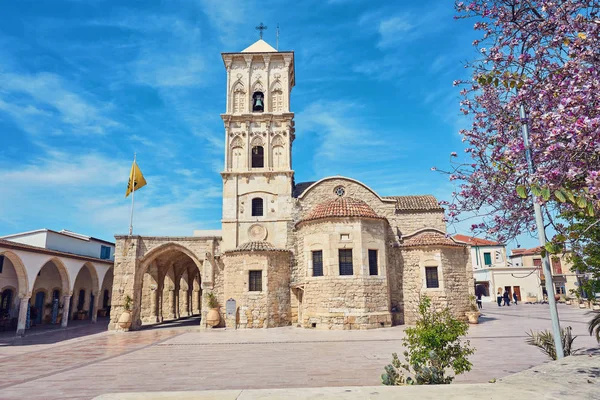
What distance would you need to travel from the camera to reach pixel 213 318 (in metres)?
20.0

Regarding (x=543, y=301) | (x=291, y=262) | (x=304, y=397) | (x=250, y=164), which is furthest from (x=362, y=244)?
(x=543, y=301)

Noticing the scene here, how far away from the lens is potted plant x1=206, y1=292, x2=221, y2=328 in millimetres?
19969

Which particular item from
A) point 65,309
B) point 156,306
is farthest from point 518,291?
point 65,309

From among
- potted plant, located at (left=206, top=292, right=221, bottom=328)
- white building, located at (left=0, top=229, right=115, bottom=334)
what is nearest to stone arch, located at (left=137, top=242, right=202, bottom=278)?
potted plant, located at (left=206, top=292, right=221, bottom=328)

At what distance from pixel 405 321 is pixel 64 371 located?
606 inches

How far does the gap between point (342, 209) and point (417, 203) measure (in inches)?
265

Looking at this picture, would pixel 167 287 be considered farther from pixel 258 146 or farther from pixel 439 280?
pixel 439 280

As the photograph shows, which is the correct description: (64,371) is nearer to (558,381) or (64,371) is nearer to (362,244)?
(558,381)

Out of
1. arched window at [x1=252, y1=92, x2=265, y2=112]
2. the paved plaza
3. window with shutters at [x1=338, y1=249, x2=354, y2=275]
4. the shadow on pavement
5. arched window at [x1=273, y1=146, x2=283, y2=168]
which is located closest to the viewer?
the paved plaza

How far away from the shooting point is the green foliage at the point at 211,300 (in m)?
20.5

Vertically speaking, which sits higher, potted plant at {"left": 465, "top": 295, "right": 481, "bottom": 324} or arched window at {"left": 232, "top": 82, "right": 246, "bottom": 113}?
arched window at {"left": 232, "top": 82, "right": 246, "bottom": 113}

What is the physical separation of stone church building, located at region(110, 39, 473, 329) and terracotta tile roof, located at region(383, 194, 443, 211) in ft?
0.20

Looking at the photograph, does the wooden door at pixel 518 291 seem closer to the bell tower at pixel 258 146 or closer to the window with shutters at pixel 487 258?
the window with shutters at pixel 487 258

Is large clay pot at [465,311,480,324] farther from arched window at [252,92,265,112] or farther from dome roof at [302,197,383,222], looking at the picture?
arched window at [252,92,265,112]
